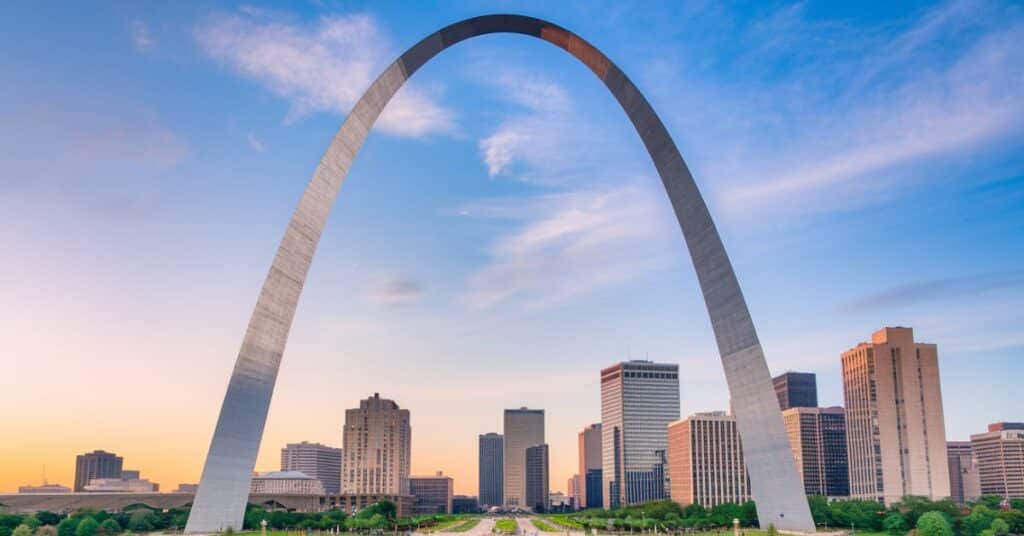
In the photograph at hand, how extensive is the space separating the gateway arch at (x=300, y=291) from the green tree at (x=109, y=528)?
21426mm

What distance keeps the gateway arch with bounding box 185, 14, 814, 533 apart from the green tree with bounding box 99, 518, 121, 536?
21426 millimetres

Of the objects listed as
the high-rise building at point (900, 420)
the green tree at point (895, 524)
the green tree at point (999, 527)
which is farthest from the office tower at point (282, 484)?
the green tree at point (999, 527)

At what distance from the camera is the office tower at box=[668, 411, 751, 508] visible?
184000mm

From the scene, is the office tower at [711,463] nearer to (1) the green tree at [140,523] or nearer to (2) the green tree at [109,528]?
(1) the green tree at [140,523]

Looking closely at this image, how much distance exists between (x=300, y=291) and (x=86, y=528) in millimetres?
25351

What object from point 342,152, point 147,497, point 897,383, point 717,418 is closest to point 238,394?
point 342,152

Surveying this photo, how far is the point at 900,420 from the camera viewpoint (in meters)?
160

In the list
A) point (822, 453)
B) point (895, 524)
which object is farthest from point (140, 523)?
point (822, 453)

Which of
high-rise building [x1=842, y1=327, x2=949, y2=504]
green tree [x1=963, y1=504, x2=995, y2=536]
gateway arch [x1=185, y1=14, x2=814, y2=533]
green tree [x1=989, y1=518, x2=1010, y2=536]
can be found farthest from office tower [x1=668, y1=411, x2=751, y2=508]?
gateway arch [x1=185, y1=14, x2=814, y2=533]

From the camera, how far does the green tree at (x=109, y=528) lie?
59.7 metres

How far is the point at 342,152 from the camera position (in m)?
47.9

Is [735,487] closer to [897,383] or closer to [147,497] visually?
[897,383]

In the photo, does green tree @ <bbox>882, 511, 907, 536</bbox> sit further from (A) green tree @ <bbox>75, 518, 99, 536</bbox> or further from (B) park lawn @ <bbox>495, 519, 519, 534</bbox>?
(A) green tree @ <bbox>75, 518, 99, 536</bbox>

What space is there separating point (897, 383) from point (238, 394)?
14411cm
